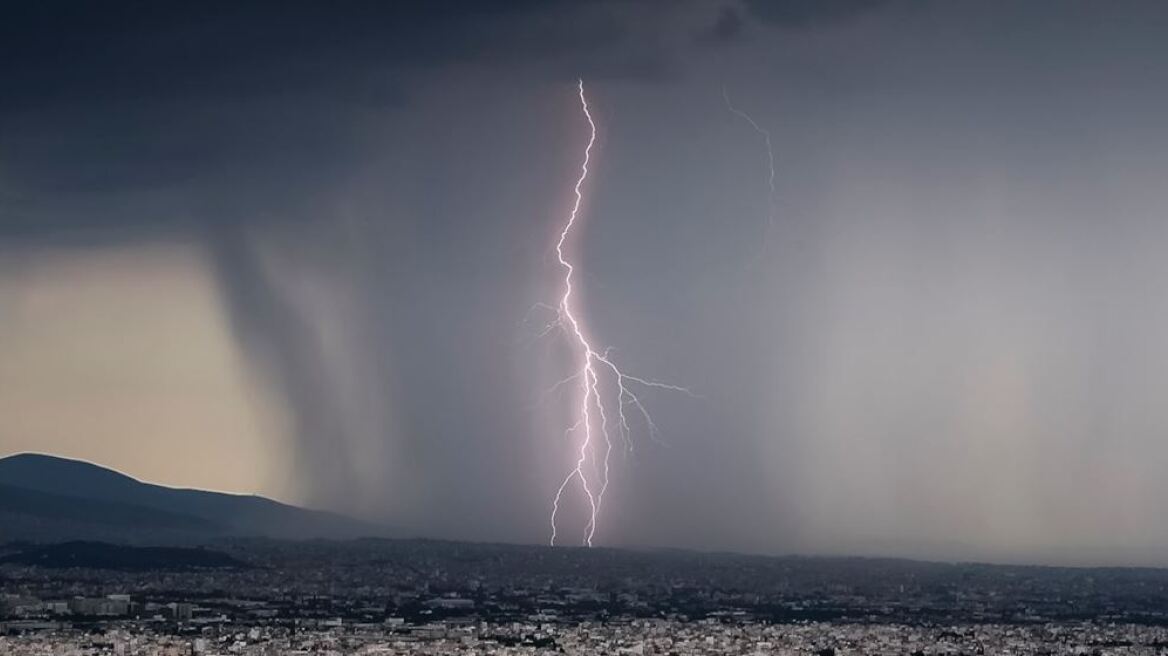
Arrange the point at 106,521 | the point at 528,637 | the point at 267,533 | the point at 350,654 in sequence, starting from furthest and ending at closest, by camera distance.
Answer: the point at 267,533 < the point at 106,521 < the point at 528,637 < the point at 350,654

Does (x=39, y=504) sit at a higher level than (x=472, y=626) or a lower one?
higher

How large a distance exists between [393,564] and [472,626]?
39200 millimetres

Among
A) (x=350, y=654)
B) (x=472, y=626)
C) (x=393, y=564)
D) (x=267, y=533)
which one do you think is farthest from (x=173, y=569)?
(x=267, y=533)

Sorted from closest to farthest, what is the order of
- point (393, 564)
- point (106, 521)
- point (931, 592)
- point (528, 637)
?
point (528, 637)
point (931, 592)
point (393, 564)
point (106, 521)

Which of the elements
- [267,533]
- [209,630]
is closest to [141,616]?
[209,630]

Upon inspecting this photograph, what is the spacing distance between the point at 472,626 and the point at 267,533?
90051 mm

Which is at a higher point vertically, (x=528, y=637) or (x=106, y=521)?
→ (x=106, y=521)

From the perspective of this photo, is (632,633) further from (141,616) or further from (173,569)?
(173,569)

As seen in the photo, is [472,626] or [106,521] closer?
[472,626]

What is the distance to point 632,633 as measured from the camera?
55.8m

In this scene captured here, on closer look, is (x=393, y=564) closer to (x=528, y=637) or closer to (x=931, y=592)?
(x=931, y=592)

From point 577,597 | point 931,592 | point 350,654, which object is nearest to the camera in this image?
point 350,654

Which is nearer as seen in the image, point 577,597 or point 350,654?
point 350,654

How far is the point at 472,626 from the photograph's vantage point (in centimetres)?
5781
